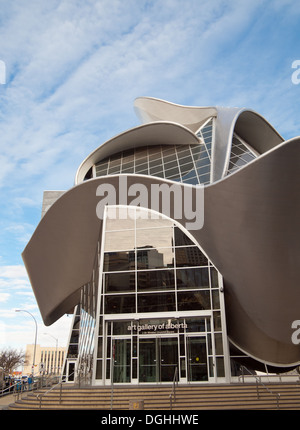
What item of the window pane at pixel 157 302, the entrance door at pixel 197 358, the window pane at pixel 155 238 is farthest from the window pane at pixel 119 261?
the entrance door at pixel 197 358

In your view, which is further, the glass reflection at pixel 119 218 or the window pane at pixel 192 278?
the glass reflection at pixel 119 218

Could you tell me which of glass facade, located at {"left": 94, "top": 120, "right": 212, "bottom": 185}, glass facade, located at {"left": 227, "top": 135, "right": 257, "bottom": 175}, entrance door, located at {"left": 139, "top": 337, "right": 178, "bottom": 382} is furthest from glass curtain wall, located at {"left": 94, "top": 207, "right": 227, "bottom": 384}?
glass facade, located at {"left": 227, "top": 135, "right": 257, "bottom": 175}

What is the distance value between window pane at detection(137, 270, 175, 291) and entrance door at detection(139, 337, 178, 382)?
2.50 meters

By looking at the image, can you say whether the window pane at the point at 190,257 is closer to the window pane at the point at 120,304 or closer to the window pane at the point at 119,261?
the window pane at the point at 119,261

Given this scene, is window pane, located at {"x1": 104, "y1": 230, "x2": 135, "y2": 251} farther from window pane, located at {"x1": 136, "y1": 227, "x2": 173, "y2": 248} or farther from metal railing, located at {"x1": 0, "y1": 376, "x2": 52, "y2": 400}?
metal railing, located at {"x1": 0, "y1": 376, "x2": 52, "y2": 400}

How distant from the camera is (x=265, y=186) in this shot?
16953 millimetres

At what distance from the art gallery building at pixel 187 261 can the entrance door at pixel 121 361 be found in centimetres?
5

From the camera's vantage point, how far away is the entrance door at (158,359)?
1831 centimetres

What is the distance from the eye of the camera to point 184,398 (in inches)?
563

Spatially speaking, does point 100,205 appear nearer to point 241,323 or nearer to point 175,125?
point 175,125

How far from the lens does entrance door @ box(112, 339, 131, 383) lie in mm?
18641

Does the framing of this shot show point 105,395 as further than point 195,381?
No
